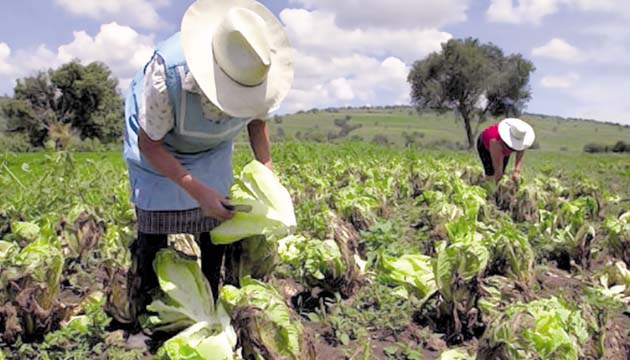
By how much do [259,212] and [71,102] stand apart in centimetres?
4074

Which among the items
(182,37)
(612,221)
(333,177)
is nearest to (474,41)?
(333,177)

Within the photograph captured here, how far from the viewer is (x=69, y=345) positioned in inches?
124

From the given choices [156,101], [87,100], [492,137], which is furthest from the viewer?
[87,100]

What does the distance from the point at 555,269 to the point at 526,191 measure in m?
2.17

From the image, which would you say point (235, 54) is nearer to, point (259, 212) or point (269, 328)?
point (259, 212)

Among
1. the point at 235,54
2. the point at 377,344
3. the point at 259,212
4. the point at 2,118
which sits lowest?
the point at 377,344

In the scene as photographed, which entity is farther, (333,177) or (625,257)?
(333,177)

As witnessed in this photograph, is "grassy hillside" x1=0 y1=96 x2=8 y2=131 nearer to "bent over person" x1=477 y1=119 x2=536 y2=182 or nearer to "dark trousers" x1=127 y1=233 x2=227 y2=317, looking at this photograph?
"bent over person" x1=477 y1=119 x2=536 y2=182

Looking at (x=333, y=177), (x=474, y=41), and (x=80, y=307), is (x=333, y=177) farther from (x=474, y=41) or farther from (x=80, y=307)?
(x=474, y=41)

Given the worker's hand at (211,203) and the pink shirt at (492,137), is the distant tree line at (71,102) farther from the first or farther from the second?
the worker's hand at (211,203)

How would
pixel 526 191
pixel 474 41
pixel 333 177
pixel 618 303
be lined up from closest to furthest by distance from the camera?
pixel 618 303, pixel 526 191, pixel 333 177, pixel 474 41

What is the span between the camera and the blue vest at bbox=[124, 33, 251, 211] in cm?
291

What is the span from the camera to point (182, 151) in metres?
3.21

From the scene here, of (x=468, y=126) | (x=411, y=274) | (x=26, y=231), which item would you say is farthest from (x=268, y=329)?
(x=468, y=126)
